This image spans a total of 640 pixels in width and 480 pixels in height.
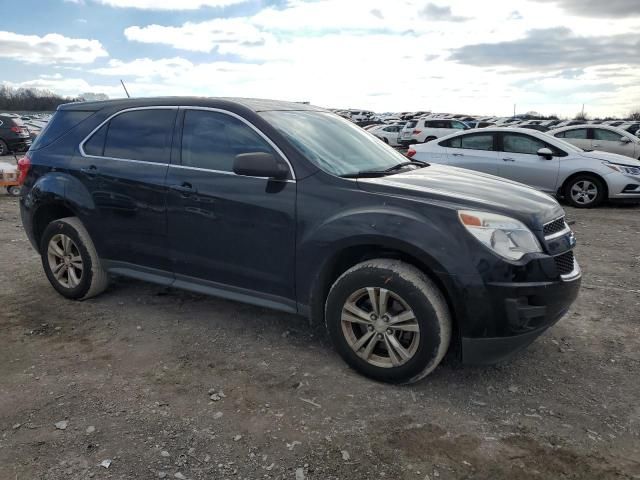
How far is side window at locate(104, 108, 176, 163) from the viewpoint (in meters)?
4.09

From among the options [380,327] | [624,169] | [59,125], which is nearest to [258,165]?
[380,327]

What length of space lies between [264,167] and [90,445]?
1881 mm

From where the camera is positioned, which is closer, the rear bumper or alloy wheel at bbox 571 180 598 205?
the rear bumper

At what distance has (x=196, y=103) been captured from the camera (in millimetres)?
3975

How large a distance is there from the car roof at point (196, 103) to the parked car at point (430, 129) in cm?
2003

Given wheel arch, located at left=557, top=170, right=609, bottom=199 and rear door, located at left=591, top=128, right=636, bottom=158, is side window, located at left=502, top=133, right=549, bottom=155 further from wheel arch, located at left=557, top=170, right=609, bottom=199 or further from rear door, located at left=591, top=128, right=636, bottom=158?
rear door, located at left=591, top=128, right=636, bottom=158

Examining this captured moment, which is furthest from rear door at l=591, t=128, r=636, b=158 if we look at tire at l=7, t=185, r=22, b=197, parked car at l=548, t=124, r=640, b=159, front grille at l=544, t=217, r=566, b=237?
tire at l=7, t=185, r=22, b=197

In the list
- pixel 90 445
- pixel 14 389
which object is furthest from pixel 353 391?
pixel 14 389

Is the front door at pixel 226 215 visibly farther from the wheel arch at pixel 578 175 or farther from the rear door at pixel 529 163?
the wheel arch at pixel 578 175

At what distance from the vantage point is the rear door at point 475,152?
10.1m

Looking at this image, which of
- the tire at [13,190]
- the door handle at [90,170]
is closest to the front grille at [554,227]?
the door handle at [90,170]

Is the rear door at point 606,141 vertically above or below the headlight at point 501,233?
above

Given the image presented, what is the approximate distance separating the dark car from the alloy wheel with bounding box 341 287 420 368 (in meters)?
19.2

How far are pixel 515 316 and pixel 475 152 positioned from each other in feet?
26.0
